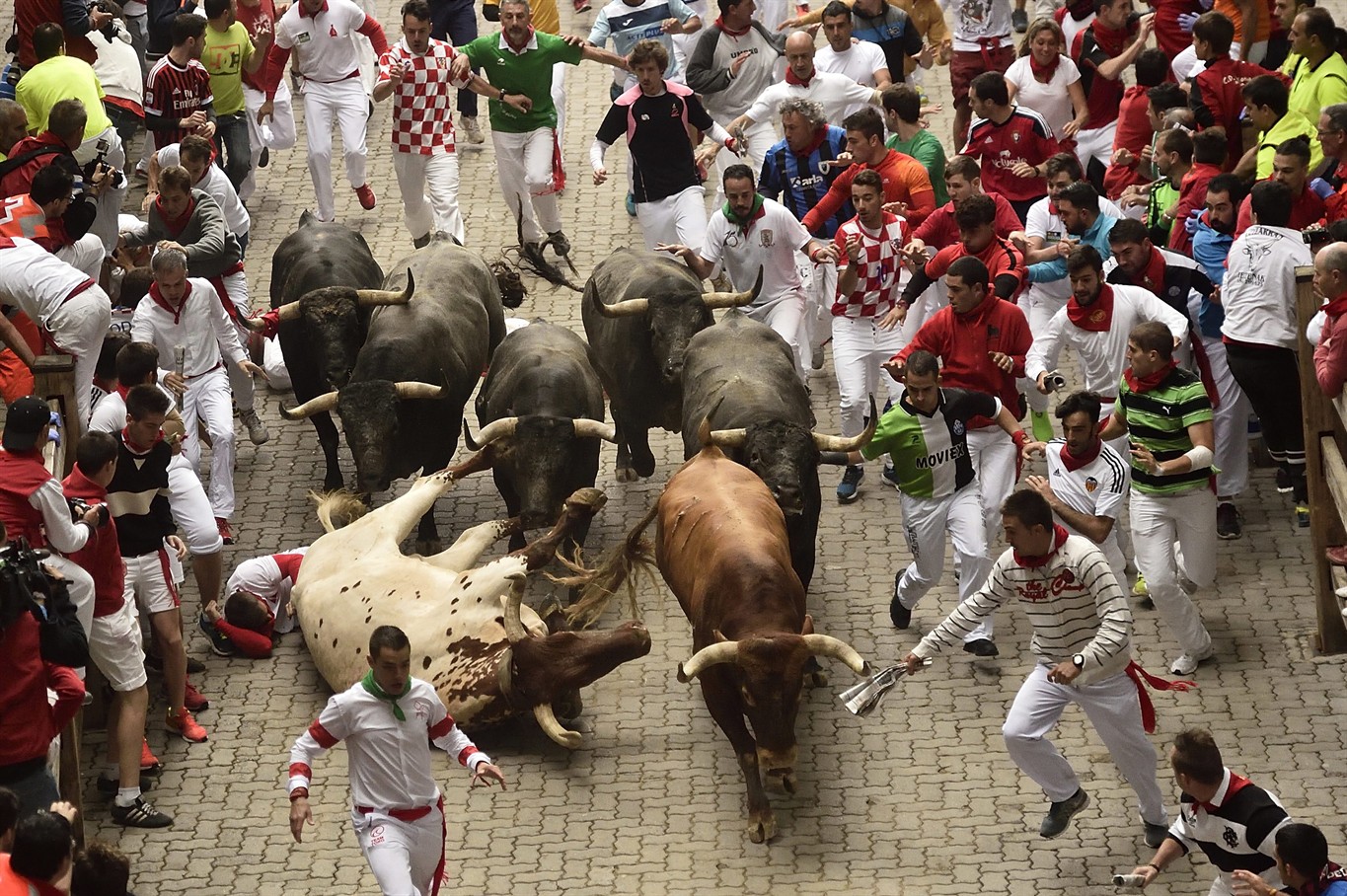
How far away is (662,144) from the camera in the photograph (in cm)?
1538

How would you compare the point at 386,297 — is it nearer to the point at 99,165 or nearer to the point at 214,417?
the point at 214,417

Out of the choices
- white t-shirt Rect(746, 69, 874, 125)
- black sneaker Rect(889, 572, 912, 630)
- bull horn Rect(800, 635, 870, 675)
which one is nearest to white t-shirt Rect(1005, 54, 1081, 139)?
white t-shirt Rect(746, 69, 874, 125)

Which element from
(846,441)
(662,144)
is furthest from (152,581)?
(662,144)

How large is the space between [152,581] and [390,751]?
9.00 feet

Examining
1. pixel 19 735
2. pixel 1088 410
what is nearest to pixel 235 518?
pixel 19 735

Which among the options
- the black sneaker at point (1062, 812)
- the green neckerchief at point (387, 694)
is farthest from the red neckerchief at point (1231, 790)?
the green neckerchief at point (387, 694)

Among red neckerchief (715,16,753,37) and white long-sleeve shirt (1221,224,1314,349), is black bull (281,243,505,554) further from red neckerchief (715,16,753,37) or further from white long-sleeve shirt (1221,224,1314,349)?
white long-sleeve shirt (1221,224,1314,349)

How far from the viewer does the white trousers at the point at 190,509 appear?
11.4 m

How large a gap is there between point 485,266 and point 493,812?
5.71 meters

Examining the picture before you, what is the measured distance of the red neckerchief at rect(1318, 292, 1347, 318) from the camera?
10.5 m

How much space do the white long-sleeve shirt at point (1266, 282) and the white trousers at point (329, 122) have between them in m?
8.56

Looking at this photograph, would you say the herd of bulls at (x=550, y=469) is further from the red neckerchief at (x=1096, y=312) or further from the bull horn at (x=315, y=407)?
the red neckerchief at (x=1096, y=312)

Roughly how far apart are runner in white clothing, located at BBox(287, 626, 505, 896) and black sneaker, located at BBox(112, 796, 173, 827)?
6.79 feet

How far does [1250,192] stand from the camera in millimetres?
11906
